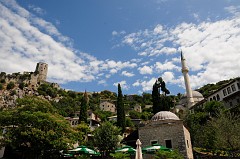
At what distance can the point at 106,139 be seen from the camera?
2406 cm

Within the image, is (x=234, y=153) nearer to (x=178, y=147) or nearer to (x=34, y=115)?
(x=178, y=147)

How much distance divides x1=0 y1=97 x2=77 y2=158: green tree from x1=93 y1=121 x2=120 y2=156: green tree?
449cm

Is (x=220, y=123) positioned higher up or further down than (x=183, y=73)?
further down

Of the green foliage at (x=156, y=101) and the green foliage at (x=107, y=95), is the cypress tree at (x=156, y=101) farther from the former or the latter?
the green foliage at (x=107, y=95)

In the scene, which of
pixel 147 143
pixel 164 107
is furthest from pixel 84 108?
pixel 147 143

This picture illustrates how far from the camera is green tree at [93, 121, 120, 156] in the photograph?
78.7 feet

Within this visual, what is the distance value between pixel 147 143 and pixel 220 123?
926cm

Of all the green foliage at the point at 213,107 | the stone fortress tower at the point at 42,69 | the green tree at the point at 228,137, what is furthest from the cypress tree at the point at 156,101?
the stone fortress tower at the point at 42,69

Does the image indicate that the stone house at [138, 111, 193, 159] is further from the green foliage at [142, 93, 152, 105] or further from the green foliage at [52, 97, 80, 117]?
the green foliage at [142, 93, 152, 105]

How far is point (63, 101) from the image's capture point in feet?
276

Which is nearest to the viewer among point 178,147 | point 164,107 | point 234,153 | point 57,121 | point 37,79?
point 57,121

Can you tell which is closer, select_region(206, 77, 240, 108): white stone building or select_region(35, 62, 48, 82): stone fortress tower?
select_region(206, 77, 240, 108): white stone building

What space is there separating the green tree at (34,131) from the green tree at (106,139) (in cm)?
449

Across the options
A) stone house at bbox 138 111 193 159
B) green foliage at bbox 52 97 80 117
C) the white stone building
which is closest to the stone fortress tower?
green foliage at bbox 52 97 80 117
